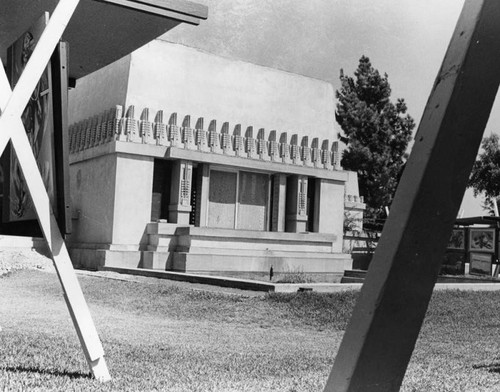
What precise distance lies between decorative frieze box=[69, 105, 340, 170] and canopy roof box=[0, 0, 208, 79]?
60.3 ft

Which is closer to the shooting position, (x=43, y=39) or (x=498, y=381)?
(x=43, y=39)

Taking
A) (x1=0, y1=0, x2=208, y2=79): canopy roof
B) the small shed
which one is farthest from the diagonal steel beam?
the small shed

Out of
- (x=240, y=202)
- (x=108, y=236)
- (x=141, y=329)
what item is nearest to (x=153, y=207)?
(x=108, y=236)

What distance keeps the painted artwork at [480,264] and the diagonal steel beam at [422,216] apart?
857 inches

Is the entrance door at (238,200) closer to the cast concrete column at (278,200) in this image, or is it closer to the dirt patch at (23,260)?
the cast concrete column at (278,200)

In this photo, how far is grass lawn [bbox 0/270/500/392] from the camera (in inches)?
171

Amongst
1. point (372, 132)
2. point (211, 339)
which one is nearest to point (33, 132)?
point (211, 339)

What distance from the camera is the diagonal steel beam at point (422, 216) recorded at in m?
1.92

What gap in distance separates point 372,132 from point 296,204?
2113cm

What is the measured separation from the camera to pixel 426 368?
5.45 m

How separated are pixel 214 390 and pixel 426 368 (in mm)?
2401

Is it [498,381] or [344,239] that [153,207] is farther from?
[498,381]

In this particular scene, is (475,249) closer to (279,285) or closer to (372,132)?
(279,285)

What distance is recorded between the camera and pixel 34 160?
3922 millimetres
